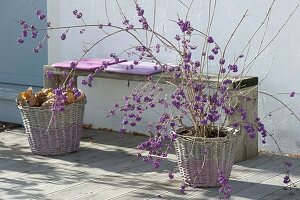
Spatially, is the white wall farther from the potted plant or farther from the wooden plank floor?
the potted plant

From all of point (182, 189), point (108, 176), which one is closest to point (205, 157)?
point (182, 189)

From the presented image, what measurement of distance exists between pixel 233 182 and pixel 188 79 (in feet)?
2.33

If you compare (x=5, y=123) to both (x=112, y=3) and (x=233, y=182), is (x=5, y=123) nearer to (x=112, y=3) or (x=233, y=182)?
(x=112, y=3)

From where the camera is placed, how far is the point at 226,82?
446 centimetres

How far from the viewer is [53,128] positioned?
542cm

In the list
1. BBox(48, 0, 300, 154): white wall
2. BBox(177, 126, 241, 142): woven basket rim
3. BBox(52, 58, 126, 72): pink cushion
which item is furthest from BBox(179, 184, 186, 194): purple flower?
BBox(52, 58, 126, 72): pink cushion

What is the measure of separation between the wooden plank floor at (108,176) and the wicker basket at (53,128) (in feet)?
0.22

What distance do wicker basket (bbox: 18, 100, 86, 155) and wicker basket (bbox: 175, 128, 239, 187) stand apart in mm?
1037

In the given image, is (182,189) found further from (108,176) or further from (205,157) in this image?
(108,176)

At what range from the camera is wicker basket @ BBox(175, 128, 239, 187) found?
4605 mm

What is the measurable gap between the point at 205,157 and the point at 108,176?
0.71 metres

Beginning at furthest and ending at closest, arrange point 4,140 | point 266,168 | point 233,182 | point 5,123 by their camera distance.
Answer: point 5,123 < point 4,140 < point 266,168 < point 233,182

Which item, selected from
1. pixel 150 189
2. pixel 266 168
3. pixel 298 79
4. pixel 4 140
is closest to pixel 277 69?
pixel 298 79

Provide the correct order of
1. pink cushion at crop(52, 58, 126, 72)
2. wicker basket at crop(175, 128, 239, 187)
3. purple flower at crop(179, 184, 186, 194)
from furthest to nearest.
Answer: pink cushion at crop(52, 58, 126, 72)
wicker basket at crop(175, 128, 239, 187)
purple flower at crop(179, 184, 186, 194)
